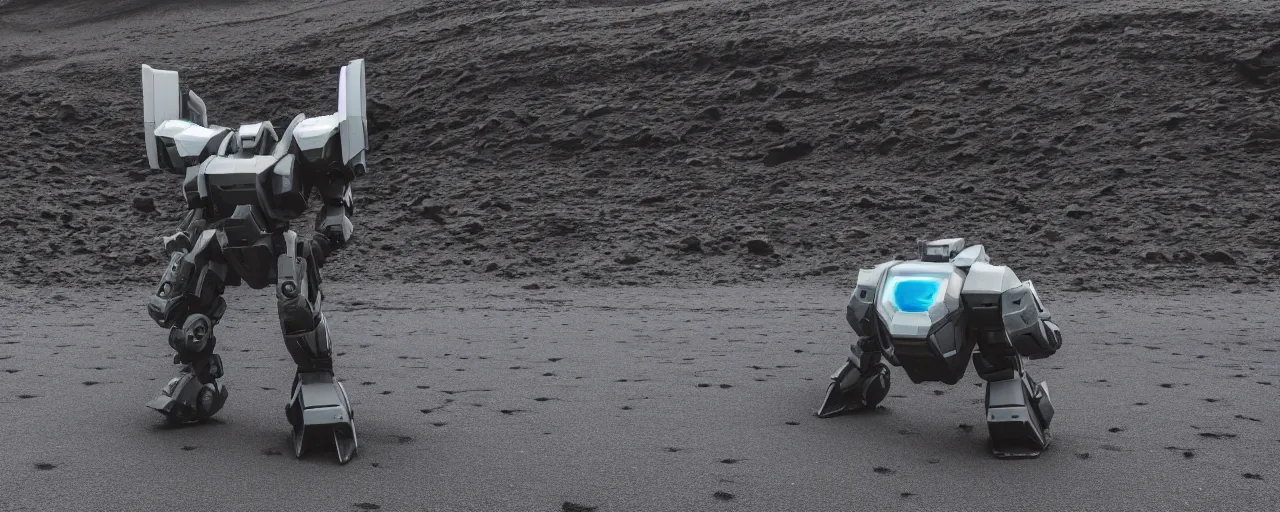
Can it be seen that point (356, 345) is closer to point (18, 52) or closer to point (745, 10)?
point (745, 10)

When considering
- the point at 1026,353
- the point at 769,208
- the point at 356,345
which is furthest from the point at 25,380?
the point at 769,208

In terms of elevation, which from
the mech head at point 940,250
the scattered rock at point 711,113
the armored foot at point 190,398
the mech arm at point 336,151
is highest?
the scattered rock at point 711,113

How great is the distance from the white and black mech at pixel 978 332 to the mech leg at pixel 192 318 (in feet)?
10.4

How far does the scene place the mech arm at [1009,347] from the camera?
13.7ft

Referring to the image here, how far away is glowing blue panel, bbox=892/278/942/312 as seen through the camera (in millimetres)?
4188

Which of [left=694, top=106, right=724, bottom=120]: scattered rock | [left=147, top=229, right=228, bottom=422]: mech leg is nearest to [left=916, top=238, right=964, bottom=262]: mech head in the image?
[left=147, top=229, right=228, bottom=422]: mech leg

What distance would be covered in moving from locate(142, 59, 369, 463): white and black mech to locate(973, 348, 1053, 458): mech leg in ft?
9.44

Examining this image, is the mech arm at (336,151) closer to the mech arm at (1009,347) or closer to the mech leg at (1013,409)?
the mech arm at (1009,347)

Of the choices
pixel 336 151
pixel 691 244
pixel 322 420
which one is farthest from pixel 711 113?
pixel 322 420

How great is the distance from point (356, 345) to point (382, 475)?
145 inches

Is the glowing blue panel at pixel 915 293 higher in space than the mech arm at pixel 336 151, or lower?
lower

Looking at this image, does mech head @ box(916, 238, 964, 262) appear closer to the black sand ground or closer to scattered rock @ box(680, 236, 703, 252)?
the black sand ground

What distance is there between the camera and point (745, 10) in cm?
1709

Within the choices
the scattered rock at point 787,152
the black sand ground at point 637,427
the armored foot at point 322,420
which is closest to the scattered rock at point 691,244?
the scattered rock at point 787,152
